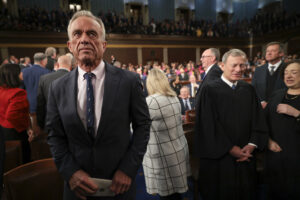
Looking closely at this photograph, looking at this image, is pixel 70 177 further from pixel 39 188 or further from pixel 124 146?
pixel 39 188

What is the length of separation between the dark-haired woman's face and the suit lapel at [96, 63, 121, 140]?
69.8 inches

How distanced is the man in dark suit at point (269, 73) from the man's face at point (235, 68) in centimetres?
138

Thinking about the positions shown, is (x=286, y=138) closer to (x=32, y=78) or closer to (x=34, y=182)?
(x=34, y=182)

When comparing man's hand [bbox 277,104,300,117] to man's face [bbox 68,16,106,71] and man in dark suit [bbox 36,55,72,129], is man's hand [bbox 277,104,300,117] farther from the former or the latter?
man in dark suit [bbox 36,55,72,129]

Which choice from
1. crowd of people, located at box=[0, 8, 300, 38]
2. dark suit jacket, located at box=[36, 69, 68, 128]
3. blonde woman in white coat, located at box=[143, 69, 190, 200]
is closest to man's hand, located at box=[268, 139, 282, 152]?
blonde woman in white coat, located at box=[143, 69, 190, 200]

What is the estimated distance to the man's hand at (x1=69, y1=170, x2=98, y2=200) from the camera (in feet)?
3.94

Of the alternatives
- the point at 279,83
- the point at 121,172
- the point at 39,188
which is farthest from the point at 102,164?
the point at 279,83

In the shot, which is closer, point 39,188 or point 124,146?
point 124,146

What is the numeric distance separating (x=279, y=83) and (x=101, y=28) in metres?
2.65

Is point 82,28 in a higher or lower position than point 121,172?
higher

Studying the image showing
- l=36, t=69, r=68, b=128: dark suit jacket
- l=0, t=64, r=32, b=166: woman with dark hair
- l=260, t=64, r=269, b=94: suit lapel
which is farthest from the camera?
l=260, t=64, r=269, b=94: suit lapel

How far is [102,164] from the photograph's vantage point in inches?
48.6

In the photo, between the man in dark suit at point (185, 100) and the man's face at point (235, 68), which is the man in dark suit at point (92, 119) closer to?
the man's face at point (235, 68)

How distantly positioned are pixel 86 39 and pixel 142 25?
15.0 meters
